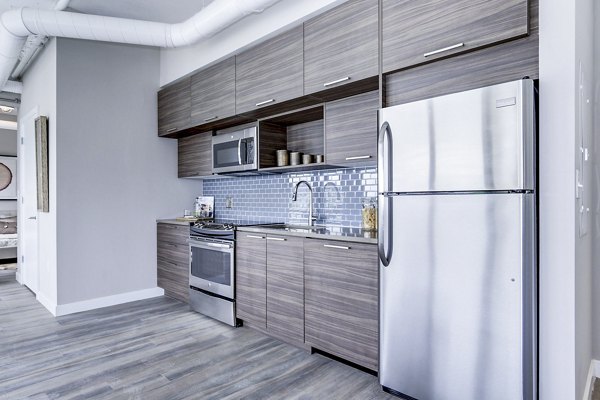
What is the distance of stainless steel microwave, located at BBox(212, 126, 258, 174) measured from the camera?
3.59 metres

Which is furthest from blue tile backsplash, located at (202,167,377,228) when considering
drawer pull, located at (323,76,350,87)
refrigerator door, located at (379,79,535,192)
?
refrigerator door, located at (379,79,535,192)

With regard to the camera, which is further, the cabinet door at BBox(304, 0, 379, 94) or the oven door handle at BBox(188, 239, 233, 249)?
the oven door handle at BBox(188, 239, 233, 249)

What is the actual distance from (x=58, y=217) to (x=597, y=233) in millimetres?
4658

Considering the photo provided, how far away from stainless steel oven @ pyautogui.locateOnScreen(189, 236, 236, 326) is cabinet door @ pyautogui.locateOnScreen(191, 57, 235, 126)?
1.24m

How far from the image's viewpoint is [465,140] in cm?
189

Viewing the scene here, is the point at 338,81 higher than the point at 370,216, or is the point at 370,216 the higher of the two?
the point at 338,81

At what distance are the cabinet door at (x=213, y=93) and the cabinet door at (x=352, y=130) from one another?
1110mm

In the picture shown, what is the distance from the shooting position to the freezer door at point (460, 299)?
173cm

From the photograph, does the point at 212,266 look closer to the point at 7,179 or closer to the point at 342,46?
the point at 342,46

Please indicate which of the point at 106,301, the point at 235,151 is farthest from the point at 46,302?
the point at 235,151

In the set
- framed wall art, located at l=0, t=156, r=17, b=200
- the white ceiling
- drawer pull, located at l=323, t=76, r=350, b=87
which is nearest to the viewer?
drawer pull, located at l=323, t=76, r=350, b=87

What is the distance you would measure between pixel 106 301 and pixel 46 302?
0.62 metres

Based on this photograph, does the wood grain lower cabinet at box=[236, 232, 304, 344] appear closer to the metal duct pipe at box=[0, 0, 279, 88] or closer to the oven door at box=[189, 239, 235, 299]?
the oven door at box=[189, 239, 235, 299]

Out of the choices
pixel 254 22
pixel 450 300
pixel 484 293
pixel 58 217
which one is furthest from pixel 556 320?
pixel 58 217
